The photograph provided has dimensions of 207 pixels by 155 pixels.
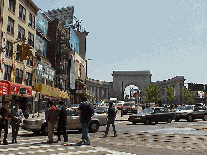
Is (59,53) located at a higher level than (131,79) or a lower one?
lower

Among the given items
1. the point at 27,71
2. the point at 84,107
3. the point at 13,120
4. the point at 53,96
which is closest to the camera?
the point at 84,107

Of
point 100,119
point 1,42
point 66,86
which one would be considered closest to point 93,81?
point 66,86

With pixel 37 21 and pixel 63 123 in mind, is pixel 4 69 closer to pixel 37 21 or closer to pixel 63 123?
pixel 37 21

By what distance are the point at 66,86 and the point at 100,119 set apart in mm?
41481

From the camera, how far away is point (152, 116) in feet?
80.9

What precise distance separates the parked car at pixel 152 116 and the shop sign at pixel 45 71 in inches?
870

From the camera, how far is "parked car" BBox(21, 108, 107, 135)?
Answer: 49.9 ft

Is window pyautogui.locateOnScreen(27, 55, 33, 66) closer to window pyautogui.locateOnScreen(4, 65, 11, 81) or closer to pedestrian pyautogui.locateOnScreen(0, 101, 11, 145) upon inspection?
window pyautogui.locateOnScreen(4, 65, 11, 81)

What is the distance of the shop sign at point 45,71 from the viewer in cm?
4259

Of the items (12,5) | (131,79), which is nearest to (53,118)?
(12,5)

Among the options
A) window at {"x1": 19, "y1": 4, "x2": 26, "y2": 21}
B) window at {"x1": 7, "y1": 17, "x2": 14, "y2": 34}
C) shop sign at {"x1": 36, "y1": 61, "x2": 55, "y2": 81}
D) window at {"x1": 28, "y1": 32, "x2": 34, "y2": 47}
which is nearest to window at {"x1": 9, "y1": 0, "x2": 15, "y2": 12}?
window at {"x1": 7, "y1": 17, "x2": 14, "y2": 34}

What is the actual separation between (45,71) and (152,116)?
83.4 feet

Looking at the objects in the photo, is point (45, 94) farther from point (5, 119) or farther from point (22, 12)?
point (5, 119)

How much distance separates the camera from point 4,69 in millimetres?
31078
